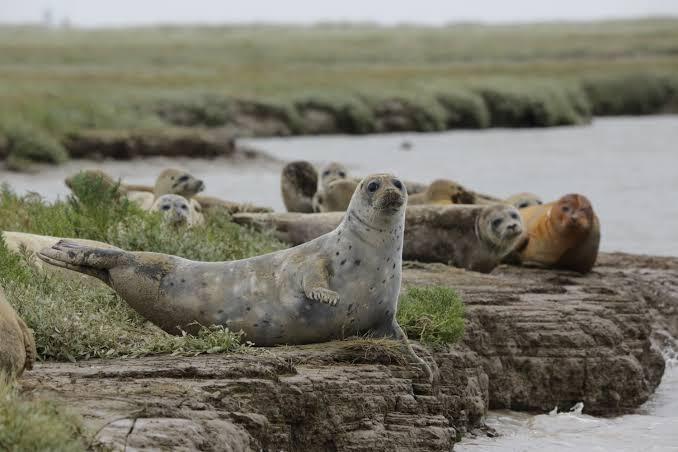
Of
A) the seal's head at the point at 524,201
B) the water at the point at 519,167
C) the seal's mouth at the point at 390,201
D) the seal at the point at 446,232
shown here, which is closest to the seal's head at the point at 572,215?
the seal at the point at 446,232

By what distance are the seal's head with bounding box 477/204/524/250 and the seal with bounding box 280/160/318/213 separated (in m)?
3.12

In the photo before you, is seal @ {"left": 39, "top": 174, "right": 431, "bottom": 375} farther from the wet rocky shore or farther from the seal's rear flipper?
the wet rocky shore

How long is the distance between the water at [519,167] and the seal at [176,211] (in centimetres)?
803

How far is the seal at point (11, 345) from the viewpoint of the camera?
7602 mm

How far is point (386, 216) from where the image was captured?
9.39m

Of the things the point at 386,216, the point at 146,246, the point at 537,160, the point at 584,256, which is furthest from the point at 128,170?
the point at 386,216

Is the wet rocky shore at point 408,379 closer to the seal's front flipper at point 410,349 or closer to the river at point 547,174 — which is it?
the seal's front flipper at point 410,349

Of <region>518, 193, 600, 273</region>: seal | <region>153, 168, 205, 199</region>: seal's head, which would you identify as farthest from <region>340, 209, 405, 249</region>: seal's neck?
<region>153, 168, 205, 199</region>: seal's head

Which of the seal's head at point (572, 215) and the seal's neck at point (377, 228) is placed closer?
the seal's neck at point (377, 228)

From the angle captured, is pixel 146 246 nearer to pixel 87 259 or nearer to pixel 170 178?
pixel 87 259

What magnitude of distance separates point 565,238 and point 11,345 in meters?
7.79

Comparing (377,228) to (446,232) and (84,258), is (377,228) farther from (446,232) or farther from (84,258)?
(446,232)

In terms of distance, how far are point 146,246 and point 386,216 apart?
2.56m

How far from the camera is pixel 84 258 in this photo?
956 centimetres
